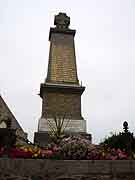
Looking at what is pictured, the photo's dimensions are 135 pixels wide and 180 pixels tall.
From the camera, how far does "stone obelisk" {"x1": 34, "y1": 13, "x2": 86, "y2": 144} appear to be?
25136 mm

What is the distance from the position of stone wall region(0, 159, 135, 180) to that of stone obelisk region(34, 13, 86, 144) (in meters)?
15.2

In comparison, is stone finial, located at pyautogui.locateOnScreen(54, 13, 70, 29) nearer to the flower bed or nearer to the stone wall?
the flower bed

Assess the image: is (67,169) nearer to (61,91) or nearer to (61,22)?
(61,91)

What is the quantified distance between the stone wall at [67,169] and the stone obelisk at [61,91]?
15.2 meters

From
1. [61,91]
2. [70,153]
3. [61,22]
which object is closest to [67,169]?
[70,153]

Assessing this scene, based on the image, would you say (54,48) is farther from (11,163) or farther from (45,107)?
(11,163)

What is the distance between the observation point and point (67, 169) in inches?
327

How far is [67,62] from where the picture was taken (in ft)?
92.8

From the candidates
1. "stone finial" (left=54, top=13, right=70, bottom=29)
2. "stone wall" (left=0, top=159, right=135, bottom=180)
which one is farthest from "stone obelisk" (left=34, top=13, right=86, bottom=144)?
"stone wall" (left=0, top=159, right=135, bottom=180)

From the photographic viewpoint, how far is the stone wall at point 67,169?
26.2 ft

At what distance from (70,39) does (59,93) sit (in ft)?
20.8

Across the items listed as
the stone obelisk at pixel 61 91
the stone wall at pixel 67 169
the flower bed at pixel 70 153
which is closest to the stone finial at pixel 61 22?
the stone obelisk at pixel 61 91

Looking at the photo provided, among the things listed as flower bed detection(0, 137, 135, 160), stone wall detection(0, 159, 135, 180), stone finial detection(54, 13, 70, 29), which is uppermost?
stone finial detection(54, 13, 70, 29)

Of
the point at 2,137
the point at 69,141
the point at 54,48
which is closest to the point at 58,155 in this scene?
the point at 69,141
